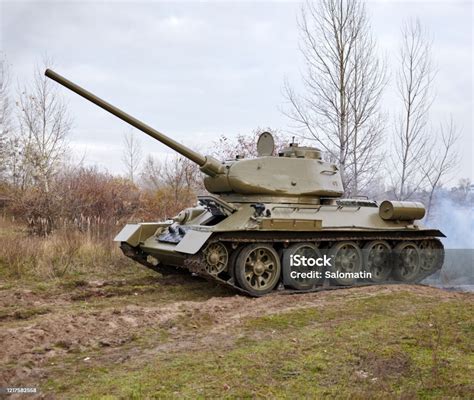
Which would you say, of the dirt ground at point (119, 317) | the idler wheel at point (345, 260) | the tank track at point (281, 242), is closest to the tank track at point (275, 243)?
the tank track at point (281, 242)

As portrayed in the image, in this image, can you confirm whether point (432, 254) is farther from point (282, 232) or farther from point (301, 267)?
point (282, 232)

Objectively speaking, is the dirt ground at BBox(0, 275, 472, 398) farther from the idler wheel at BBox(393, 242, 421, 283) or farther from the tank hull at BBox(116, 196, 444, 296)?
the idler wheel at BBox(393, 242, 421, 283)

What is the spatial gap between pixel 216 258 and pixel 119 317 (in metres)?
2.26

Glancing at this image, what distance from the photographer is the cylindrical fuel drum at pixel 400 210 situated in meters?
10.5

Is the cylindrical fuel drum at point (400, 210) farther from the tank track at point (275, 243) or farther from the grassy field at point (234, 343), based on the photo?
the grassy field at point (234, 343)

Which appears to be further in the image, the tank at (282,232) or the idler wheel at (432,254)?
the idler wheel at (432,254)

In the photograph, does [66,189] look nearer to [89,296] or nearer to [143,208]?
[143,208]

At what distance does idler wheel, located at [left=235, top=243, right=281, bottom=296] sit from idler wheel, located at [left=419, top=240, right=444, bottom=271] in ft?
12.0

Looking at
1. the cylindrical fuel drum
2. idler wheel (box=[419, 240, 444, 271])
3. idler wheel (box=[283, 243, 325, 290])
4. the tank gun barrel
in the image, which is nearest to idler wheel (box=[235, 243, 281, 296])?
idler wheel (box=[283, 243, 325, 290])

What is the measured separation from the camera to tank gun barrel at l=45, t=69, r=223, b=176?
869 cm

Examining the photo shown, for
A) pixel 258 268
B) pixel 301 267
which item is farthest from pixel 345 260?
pixel 258 268

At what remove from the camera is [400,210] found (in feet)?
34.4

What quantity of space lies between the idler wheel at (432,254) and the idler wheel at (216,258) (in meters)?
4.66

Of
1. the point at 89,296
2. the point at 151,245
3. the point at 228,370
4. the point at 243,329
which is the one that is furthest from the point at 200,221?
the point at 228,370
